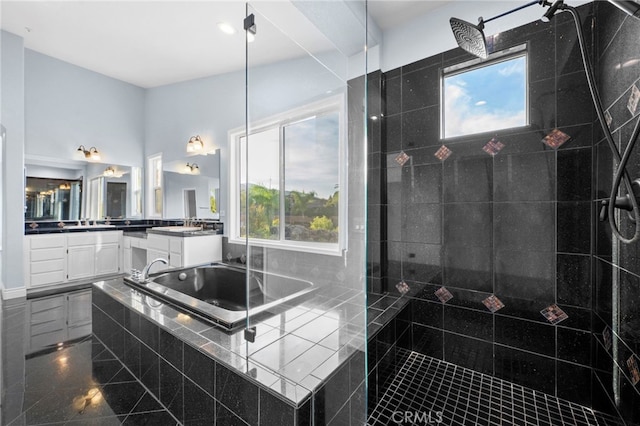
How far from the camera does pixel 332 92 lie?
1646 millimetres

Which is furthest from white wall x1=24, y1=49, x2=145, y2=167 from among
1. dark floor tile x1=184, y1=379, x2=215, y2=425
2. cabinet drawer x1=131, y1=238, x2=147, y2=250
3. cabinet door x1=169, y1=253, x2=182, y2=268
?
dark floor tile x1=184, y1=379, x2=215, y2=425

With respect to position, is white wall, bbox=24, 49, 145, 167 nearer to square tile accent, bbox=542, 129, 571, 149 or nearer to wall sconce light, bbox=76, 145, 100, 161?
wall sconce light, bbox=76, 145, 100, 161

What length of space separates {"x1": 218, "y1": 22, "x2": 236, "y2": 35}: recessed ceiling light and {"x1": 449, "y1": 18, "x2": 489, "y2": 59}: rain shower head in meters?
2.51

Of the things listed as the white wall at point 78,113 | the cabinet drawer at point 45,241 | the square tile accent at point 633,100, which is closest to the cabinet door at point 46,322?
the cabinet drawer at point 45,241

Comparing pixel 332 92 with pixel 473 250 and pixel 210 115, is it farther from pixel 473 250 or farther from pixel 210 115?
pixel 210 115

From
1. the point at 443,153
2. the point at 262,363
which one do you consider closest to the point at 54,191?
the point at 262,363

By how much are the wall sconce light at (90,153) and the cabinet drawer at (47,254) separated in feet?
5.01

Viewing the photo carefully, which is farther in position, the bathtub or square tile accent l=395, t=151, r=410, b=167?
square tile accent l=395, t=151, r=410, b=167

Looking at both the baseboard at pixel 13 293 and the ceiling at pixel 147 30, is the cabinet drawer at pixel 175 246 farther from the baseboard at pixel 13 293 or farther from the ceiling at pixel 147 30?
the ceiling at pixel 147 30

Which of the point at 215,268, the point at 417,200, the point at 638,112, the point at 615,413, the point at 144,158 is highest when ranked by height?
the point at 144,158

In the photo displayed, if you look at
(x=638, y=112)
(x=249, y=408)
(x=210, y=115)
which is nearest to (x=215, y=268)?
(x=249, y=408)

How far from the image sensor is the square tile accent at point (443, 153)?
2.00 meters

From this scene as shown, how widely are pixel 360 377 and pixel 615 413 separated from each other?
4.26ft

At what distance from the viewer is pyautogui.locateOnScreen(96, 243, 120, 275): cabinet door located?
4141mm
